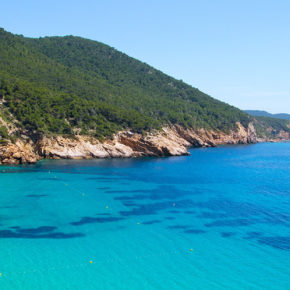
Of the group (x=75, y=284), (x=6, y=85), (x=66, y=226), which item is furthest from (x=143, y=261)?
(x=6, y=85)

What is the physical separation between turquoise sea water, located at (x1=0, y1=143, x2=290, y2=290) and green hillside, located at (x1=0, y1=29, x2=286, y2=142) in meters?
19.5

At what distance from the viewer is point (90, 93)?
246 feet

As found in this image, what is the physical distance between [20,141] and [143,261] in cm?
3614

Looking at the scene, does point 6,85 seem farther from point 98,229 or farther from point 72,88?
point 98,229

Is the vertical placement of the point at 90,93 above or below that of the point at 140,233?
above

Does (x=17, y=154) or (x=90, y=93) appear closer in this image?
(x=17, y=154)

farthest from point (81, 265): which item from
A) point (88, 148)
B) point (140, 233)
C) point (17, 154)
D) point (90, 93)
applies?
point (90, 93)

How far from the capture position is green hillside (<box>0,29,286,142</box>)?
184ft

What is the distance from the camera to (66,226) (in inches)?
884

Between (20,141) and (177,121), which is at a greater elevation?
(177,121)

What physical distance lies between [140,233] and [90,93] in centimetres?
5816

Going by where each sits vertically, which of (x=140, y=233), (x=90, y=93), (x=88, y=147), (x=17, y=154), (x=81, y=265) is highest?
(x=90, y=93)

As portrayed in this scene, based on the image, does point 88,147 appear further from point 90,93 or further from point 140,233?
point 140,233

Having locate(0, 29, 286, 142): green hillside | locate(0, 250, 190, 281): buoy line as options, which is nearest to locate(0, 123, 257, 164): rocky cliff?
locate(0, 29, 286, 142): green hillside
